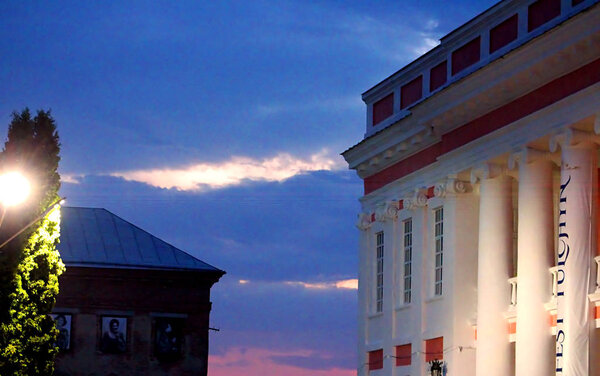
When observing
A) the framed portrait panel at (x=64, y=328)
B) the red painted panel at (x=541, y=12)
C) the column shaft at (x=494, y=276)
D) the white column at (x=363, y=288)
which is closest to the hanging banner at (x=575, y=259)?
the red painted panel at (x=541, y=12)

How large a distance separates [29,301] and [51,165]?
3475mm

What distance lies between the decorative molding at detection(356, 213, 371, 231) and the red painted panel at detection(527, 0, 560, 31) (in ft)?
35.7

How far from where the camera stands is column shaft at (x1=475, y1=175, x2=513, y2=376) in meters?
28.6

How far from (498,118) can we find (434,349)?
6692mm

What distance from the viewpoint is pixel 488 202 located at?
2906 centimetres

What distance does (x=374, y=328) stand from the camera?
3619 centimetres

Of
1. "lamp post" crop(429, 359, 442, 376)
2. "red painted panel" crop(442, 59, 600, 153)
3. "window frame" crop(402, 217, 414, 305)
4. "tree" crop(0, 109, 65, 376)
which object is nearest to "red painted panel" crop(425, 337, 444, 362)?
"lamp post" crop(429, 359, 442, 376)

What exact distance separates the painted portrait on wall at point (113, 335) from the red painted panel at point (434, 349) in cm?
3001

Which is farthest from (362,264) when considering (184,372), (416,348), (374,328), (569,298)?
(184,372)

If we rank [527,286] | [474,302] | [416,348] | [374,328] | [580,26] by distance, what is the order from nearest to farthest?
[580,26]
[527,286]
[474,302]
[416,348]
[374,328]

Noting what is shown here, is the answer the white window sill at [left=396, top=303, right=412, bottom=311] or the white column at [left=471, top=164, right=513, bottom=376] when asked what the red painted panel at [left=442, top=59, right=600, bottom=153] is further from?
the white window sill at [left=396, top=303, right=412, bottom=311]

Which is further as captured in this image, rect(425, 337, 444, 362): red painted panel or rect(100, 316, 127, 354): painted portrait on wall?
rect(100, 316, 127, 354): painted portrait on wall

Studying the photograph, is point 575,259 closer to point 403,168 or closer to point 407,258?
point 407,258

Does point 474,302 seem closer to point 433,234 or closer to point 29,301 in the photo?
point 433,234
